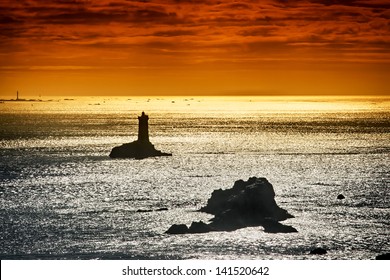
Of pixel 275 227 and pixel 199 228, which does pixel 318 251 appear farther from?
pixel 199 228

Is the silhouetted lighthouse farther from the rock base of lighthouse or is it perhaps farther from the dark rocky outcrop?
the dark rocky outcrop

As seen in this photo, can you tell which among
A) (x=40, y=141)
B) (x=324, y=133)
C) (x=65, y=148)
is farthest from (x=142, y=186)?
(x=324, y=133)

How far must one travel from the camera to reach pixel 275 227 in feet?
155

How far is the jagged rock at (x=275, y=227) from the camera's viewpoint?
4675cm

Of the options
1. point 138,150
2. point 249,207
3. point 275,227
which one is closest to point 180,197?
point 249,207

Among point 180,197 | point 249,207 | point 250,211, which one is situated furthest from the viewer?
point 180,197

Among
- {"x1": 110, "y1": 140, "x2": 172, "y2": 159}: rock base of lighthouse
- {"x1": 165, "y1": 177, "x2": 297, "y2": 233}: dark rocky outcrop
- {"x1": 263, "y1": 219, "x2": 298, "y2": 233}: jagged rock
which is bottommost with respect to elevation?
{"x1": 110, "y1": 140, "x2": 172, "y2": 159}: rock base of lighthouse

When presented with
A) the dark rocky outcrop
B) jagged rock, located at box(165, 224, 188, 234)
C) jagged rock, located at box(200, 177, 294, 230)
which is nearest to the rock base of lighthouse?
jagged rock, located at box(200, 177, 294, 230)

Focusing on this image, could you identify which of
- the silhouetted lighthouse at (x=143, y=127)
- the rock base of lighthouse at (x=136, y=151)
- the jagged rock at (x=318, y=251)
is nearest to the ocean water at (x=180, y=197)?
the jagged rock at (x=318, y=251)

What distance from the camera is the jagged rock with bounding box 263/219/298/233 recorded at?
4675 cm

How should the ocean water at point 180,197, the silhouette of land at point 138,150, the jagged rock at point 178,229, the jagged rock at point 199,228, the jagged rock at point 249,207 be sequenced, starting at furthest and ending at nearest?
the silhouette of land at point 138,150 → the jagged rock at point 249,207 → the jagged rock at point 178,229 → the jagged rock at point 199,228 → the ocean water at point 180,197

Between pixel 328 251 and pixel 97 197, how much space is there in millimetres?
25621

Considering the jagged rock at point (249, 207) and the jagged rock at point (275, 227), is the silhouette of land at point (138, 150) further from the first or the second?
the jagged rock at point (275, 227)
